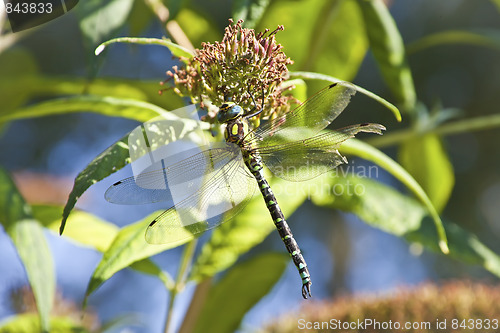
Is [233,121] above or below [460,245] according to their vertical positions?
above

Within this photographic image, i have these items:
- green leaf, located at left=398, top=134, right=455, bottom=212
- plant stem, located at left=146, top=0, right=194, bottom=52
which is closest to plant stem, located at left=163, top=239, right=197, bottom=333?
plant stem, located at left=146, top=0, right=194, bottom=52

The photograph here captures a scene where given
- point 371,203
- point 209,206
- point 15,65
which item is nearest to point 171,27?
point 209,206

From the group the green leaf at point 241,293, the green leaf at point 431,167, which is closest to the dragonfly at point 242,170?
the green leaf at point 241,293

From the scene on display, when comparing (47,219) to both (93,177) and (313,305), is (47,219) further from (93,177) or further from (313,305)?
(313,305)

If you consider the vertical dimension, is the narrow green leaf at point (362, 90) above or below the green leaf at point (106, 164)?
below

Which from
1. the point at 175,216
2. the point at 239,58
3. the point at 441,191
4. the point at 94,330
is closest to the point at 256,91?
the point at 239,58

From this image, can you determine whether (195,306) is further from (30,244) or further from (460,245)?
(460,245)

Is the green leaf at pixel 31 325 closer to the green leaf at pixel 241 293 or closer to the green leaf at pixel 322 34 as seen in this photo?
the green leaf at pixel 241 293
